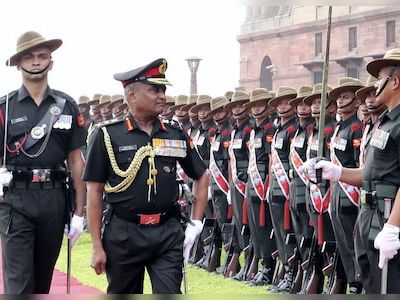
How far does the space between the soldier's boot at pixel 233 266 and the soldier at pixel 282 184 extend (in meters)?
1.14

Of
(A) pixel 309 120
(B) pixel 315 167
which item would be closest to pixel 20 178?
(B) pixel 315 167

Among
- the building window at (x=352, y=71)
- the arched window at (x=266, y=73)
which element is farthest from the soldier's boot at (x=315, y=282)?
the arched window at (x=266, y=73)

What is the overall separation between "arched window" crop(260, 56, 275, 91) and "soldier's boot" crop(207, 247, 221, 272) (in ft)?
92.7

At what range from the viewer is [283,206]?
1042cm

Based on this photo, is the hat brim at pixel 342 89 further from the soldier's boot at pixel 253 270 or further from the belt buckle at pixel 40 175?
the belt buckle at pixel 40 175

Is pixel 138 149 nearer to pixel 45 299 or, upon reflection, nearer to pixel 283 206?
pixel 45 299

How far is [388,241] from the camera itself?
5922mm

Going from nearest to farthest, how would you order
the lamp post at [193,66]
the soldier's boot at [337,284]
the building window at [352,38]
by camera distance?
the soldier's boot at [337,284] → the lamp post at [193,66] → the building window at [352,38]

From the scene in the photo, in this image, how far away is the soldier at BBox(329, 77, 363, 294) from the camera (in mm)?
8883

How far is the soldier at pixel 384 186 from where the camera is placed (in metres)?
5.97

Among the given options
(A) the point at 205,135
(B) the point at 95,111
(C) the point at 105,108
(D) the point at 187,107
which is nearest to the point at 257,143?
(A) the point at 205,135

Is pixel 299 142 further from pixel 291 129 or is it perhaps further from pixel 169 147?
pixel 169 147

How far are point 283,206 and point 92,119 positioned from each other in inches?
321

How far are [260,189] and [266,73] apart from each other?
101 ft
